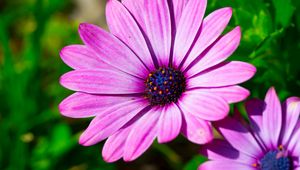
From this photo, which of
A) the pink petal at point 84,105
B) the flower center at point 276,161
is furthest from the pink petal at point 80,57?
the flower center at point 276,161

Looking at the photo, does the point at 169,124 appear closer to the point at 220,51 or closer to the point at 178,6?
the point at 220,51

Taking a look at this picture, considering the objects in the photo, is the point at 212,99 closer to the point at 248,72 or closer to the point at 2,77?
the point at 248,72

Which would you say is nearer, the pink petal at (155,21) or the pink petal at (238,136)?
the pink petal at (238,136)

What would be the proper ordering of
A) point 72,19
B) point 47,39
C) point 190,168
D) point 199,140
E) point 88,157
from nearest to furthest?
point 199,140, point 190,168, point 88,157, point 47,39, point 72,19

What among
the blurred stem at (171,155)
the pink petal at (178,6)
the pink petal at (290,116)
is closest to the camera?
the pink petal at (290,116)

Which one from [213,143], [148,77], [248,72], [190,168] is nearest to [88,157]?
[190,168]

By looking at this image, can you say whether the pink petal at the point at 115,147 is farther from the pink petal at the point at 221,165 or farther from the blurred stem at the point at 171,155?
the blurred stem at the point at 171,155

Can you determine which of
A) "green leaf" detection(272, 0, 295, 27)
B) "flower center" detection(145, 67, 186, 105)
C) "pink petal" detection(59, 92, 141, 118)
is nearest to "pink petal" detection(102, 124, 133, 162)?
"pink petal" detection(59, 92, 141, 118)
